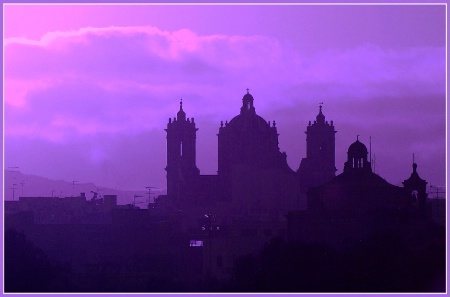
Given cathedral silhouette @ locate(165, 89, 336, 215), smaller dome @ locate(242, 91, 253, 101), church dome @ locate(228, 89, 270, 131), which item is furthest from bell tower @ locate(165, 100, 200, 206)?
smaller dome @ locate(242, 91, 253, 101)

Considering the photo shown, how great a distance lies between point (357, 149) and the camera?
25.3m

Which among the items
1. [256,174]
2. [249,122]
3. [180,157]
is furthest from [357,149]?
[180,157]

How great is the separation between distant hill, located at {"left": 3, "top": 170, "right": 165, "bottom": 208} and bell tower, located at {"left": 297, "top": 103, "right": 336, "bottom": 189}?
3.90 meters

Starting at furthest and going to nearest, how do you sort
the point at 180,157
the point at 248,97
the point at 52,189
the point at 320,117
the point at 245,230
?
the point at 180,157 → the point at 52,189 → the point at 245,230 → the point at 248,97 → the point at 320,117

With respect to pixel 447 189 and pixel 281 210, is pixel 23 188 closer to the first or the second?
pixel 281 210

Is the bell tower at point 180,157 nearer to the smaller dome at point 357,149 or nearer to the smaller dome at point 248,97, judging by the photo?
the smaller dome at point 248,97

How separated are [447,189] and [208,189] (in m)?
12.0

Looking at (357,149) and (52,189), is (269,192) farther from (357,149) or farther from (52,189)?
(52,189)

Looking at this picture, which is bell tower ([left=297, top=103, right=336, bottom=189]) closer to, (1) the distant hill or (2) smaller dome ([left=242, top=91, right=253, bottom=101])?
(2) smaller dome ([left=242, top=91, right=253, bottom=101])

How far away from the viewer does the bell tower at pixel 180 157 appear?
2817 cm

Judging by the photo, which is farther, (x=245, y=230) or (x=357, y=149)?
(x=245, y=230)

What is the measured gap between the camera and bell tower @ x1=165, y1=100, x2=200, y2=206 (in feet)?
92.4

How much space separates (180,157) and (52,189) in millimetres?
4884

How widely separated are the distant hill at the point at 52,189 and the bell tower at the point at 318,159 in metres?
3.90
